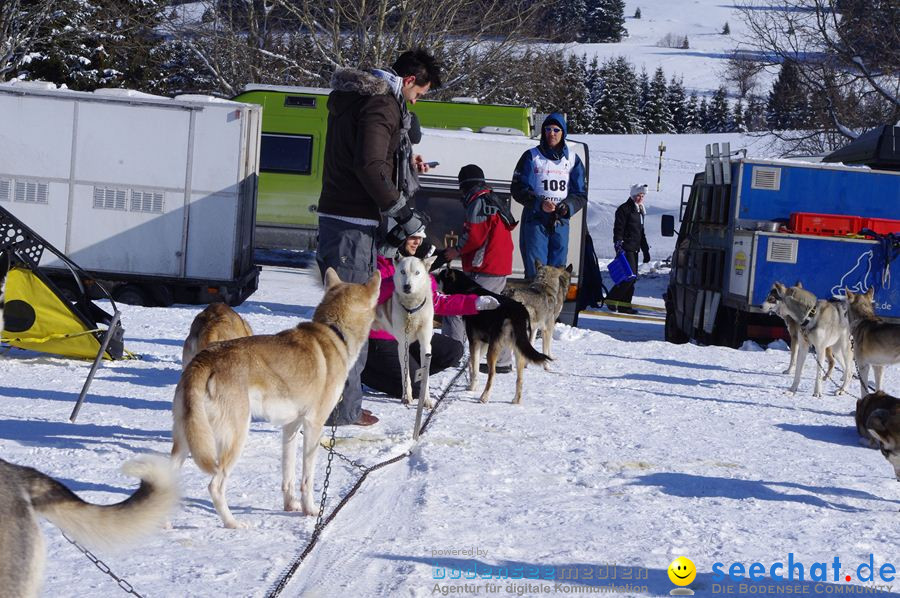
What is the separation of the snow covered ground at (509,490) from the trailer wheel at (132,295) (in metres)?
4.47

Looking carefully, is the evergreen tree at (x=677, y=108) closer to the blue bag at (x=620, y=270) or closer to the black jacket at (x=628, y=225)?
the black jacket at (x=628, y=225)

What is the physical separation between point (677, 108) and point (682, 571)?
235ft

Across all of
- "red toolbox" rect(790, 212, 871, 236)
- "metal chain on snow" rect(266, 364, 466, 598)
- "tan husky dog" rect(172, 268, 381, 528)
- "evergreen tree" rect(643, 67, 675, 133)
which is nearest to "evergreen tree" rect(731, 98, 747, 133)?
"evergreen tree" rect(643, 67, 675, 133)

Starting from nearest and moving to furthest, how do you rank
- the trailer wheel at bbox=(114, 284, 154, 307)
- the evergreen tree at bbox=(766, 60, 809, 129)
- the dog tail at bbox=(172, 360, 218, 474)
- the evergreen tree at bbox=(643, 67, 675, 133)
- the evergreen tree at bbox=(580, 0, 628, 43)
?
the dog tail at bbox=(172, 360, 218, 474), the trailer wheel at bbox=(114, 284, 154, 307), the evergreen tree at bbox=(766, 60, 809, 129), the evergreen tree at bbox=(643, 67, 675, 133), the evergreen tree at bbox=(580, 0, 628, 43)

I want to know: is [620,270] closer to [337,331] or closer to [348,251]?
[348,251]

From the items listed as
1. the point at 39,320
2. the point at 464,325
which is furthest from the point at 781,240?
the point at 39,320

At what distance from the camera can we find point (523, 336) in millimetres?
7059

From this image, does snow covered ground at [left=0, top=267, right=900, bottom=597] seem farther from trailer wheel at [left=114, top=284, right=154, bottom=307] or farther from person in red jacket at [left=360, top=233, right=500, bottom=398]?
trailer wheel at [left=114, top=284, right=154, bottom=307]

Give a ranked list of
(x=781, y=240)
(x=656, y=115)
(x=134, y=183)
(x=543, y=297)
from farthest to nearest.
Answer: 1. (x=656, y=115)
2. (x=134, y=183)
3. (x=781, y=240)
4. (x=543, y=297)

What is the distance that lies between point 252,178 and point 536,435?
7553mm

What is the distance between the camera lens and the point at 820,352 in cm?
838

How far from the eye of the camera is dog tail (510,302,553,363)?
6996 mm

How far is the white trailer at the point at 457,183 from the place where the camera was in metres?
11.6

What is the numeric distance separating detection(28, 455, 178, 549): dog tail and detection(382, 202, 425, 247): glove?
2.96 metres
